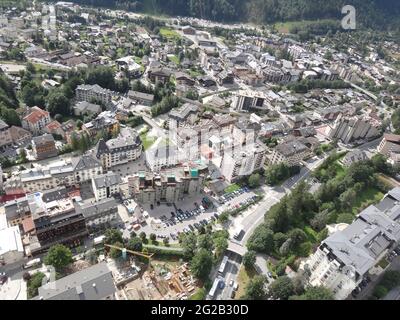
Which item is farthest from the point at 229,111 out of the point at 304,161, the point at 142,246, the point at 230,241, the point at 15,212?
the point at 15,212

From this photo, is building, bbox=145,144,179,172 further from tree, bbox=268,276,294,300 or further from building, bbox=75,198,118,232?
tree, bbox=268,276,294,300

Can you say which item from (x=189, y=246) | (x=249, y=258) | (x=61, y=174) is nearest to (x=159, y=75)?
(x=61, y=174)

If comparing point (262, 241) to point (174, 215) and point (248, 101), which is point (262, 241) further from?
point (248, 101)

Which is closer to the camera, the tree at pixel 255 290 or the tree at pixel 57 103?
the tree at pixel 255 290

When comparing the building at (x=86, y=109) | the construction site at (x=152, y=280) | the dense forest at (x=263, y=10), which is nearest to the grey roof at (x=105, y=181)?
the construction site at (x=152, y=280)

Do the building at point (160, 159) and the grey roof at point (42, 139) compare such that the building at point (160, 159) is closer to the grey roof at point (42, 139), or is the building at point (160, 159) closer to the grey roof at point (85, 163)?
the grey roof at point (85, 163)
